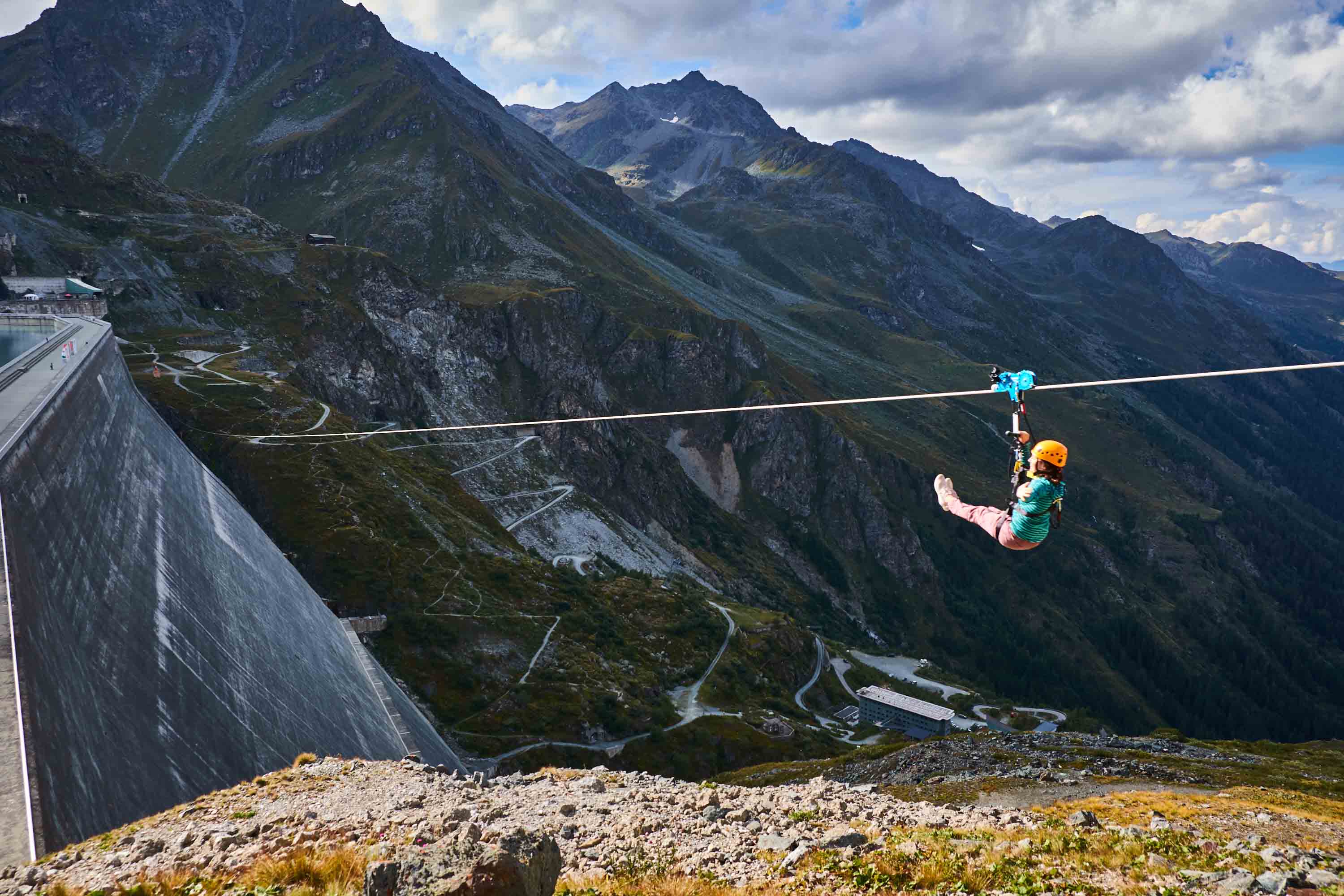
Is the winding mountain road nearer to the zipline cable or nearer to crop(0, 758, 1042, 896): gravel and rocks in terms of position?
the zipline cable

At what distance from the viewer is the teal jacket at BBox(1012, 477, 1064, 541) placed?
1559cm

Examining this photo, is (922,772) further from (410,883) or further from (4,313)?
(4,313)

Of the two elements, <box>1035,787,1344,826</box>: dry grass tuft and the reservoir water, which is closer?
<box>1035,787,1344,826</box>: dry grass tuft

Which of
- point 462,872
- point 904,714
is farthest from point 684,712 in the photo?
point 462,872

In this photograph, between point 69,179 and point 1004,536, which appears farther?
point 69,179

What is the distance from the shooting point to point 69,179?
13275 cm

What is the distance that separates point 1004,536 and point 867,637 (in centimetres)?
17342

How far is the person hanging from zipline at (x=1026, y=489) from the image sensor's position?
15602 millimetres

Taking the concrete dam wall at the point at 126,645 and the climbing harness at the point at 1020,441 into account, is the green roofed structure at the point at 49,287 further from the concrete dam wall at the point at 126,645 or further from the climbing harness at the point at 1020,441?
the climbing harness at the point at 1020,441

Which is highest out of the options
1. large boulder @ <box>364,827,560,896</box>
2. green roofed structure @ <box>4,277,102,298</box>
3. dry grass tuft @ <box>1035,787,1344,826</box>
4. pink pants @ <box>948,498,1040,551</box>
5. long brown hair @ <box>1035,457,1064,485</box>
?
green roofed structure @ <box>4,277,102,298</box>

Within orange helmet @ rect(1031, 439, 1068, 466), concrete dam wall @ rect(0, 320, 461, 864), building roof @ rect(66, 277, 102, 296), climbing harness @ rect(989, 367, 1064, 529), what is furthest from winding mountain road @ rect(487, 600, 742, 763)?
building roof @ rect(66, 277, 102, 296)

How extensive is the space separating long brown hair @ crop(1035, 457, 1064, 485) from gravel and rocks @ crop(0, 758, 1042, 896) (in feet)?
27.3

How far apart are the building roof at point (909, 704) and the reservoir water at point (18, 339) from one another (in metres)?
93.5

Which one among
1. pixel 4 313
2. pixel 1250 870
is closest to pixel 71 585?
pixel 1250 870
